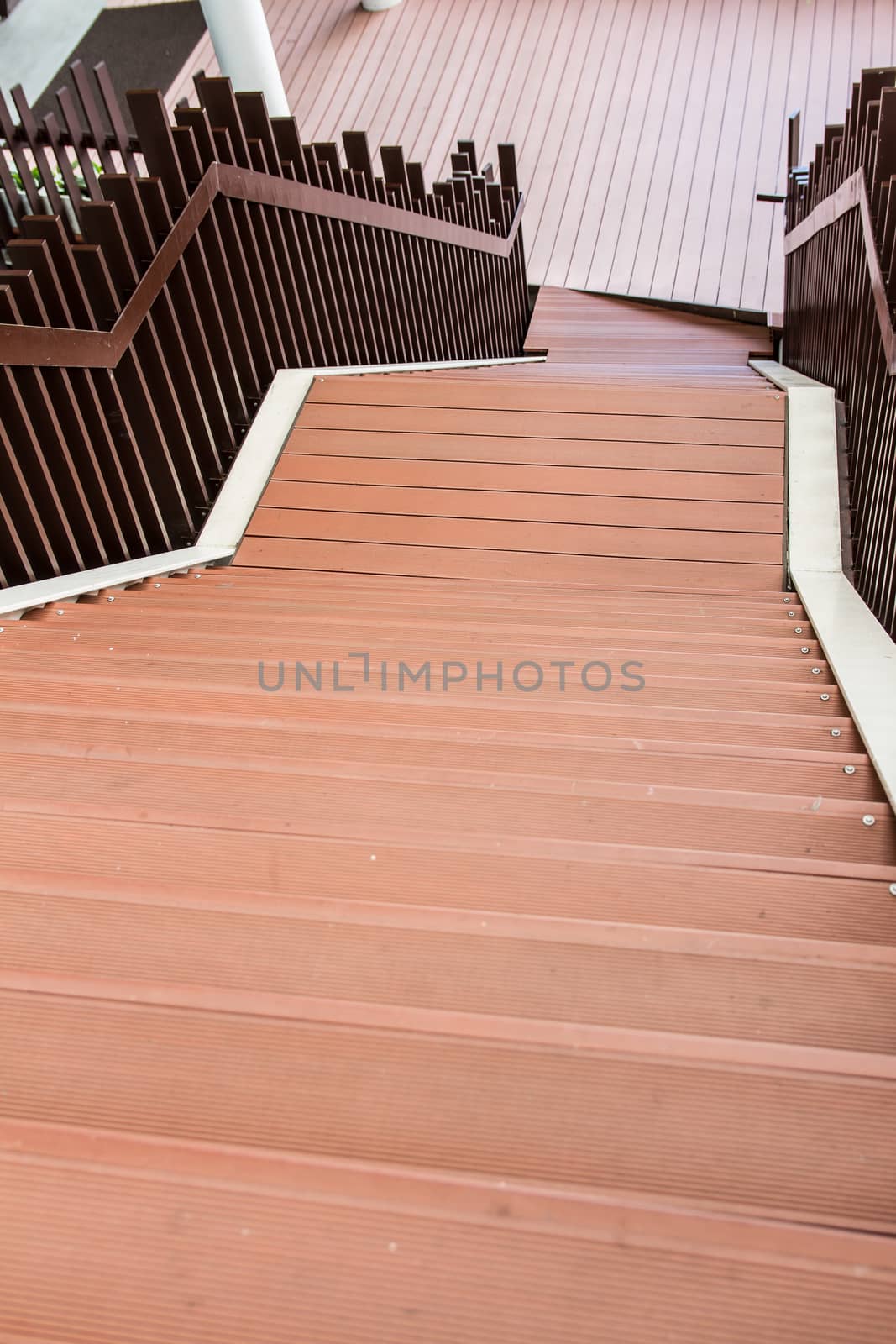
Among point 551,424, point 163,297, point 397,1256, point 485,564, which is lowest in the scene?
point 485,564

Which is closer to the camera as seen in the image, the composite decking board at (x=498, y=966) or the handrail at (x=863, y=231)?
the composite decking board at (x=498, y=966)

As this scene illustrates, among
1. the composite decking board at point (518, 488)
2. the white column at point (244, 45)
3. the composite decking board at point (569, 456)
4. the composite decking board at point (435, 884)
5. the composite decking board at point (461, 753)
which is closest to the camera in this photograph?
the composite decking board at point (435, 884)

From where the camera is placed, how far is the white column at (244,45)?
520 cm

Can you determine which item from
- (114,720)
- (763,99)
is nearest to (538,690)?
(114,720)

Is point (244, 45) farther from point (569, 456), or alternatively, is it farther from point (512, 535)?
point (512, 535)

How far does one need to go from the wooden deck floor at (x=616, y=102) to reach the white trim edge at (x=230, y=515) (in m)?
3.00

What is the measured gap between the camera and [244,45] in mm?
5262

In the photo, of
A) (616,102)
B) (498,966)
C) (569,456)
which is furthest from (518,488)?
(616,102)

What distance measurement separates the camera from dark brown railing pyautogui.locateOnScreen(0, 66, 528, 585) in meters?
2.33

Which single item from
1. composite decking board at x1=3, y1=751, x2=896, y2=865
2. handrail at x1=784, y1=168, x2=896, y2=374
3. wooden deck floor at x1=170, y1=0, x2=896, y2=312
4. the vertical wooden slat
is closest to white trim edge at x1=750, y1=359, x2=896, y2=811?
composite decking board at x1=3, y1=751, x2=896, y2=865

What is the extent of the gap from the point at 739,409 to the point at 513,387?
2.39 feet

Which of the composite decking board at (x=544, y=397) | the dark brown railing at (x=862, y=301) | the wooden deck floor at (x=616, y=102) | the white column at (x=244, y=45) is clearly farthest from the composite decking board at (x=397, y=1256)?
the wooden deck floor at (x=616, y=102)

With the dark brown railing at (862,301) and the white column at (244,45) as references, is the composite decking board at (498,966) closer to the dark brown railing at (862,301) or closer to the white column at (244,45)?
the dark brown railing at (862,301)

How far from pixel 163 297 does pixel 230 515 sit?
61 centimetres
